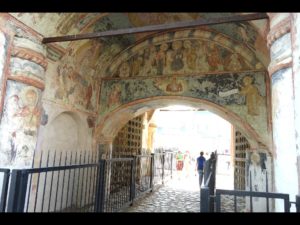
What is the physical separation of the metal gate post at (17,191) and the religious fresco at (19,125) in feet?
6.64

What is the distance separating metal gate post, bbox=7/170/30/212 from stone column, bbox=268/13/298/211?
3.19m

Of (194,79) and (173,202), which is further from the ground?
(194,79)

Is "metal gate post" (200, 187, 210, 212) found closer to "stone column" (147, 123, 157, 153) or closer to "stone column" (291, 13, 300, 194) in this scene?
"stone column" (291, 13, 300, 194)

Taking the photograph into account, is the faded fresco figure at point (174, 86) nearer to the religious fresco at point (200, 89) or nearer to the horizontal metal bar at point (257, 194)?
the religious fresco at point (200, 89)

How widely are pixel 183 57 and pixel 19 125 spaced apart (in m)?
5.35

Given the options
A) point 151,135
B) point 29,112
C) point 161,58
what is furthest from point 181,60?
point 151,135

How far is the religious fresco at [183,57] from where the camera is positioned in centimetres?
777

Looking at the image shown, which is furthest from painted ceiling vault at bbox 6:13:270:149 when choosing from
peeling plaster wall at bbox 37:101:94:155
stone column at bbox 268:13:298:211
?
stone column at bbox 268:13:298:211

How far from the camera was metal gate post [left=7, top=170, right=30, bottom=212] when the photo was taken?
304 cm

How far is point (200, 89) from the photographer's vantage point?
7965 millimetres

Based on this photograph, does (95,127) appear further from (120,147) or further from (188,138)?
(188,138)

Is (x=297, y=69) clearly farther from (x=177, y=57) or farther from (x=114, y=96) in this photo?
(x=114, y=96)
